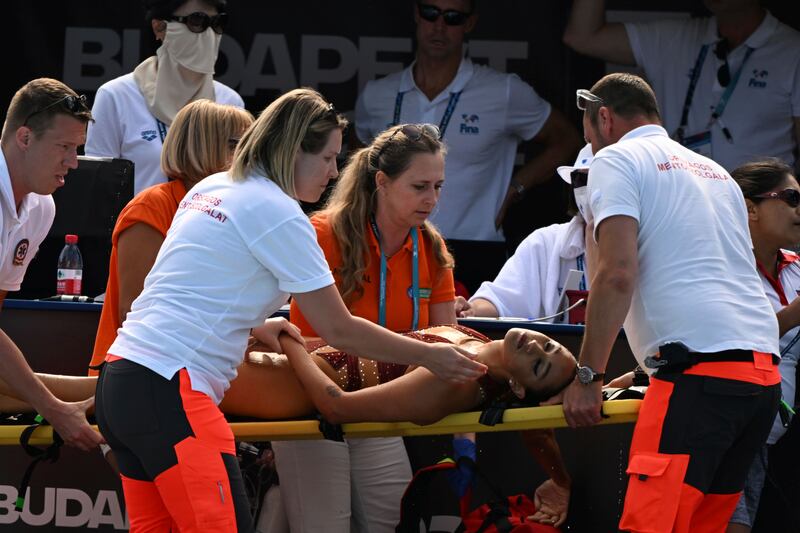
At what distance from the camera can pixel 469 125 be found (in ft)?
21.9

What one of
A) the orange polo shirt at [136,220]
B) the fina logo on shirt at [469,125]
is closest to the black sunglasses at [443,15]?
the fina logo on shirt at [469,125]

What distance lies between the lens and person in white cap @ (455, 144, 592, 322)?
207 inches

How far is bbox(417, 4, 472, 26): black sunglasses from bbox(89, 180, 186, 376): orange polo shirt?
2.79 m

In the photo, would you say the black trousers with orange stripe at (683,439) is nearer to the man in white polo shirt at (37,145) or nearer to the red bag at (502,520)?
the red bag at (502,520)

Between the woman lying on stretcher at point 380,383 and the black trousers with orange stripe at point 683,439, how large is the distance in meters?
0.38

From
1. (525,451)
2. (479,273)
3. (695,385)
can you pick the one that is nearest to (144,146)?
(479,273)

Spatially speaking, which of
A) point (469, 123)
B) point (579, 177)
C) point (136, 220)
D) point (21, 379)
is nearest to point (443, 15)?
point (469, 123)

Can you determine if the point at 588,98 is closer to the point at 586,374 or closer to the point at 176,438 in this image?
the point at 586,374

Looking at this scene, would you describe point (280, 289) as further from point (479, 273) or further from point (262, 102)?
point (262, 102)

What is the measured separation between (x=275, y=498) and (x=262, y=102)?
3524mm

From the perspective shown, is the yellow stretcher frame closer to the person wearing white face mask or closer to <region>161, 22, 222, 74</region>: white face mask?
the person wearing white face mask

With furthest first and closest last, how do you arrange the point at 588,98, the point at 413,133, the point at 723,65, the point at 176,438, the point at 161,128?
→ the point at 723,65 → the point at 161,128 → the point at 413,133 → the point at 588,98 → the point at 176,438

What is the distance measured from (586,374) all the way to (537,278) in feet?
5.84

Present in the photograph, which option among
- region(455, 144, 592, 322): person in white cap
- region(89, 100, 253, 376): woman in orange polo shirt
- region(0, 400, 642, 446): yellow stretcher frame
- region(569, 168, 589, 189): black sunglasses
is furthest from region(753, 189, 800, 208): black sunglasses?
region(89, 100, 253, 376): woman in orange polo shirt
